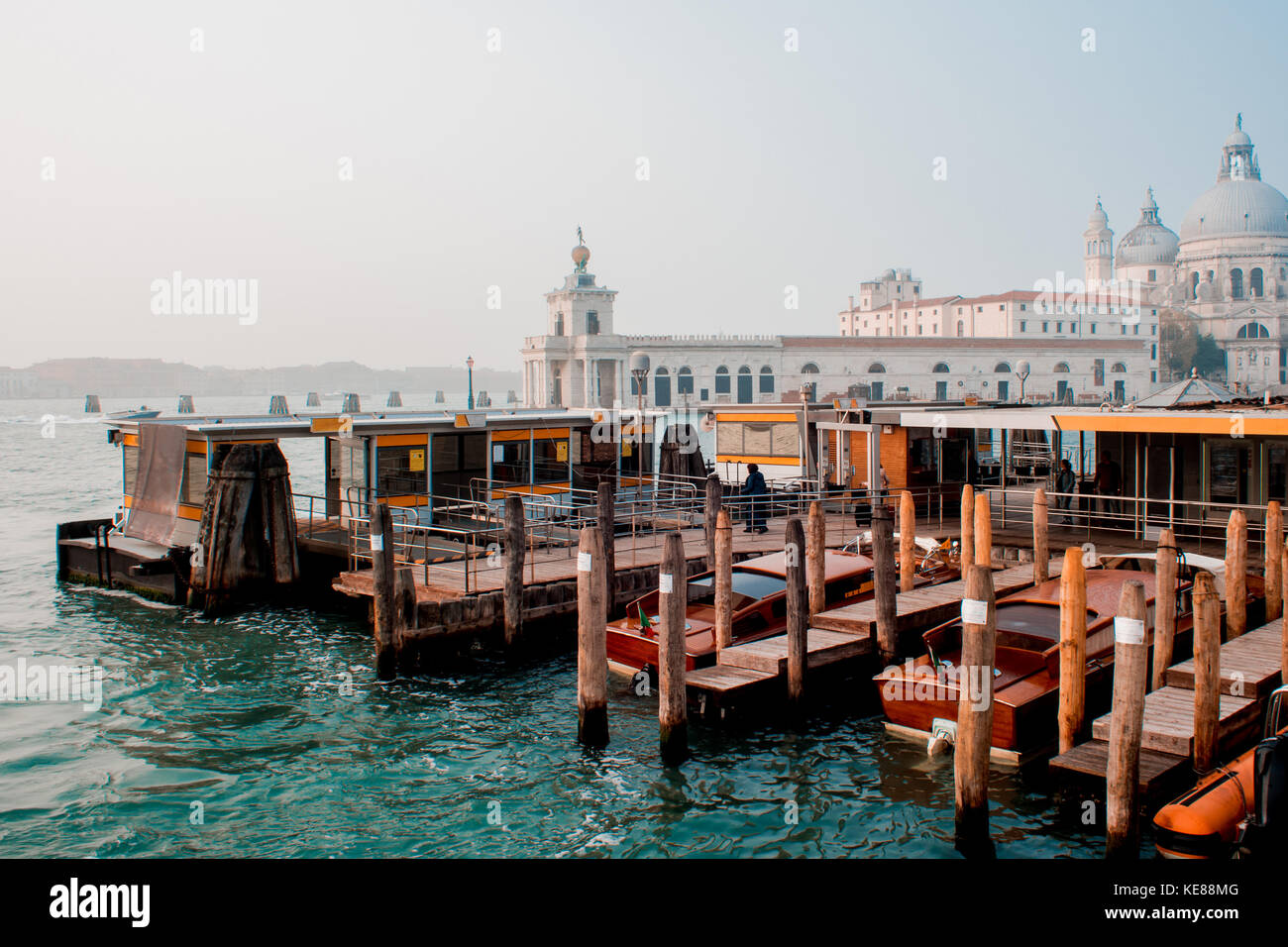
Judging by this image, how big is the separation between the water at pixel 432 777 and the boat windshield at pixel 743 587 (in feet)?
6.20

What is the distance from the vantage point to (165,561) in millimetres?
21016

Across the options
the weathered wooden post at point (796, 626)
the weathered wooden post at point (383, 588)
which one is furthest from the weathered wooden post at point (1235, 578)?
the weathered wooden post at point (383, 588)

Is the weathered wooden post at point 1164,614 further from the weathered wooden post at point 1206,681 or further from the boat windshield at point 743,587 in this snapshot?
the boat windshield at point 743,587

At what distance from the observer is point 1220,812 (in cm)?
909

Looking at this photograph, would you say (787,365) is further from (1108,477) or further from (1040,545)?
(1040,545)

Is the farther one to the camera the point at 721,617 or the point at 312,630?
the point at 312,630

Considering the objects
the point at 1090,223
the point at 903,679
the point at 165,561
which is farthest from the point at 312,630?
the point at 1090,223

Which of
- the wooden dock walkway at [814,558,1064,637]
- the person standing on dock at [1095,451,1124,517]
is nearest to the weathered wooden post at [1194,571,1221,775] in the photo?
the wooden dock walkway at [814,558,1064,637]

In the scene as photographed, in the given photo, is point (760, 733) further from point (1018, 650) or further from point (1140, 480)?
point (1140, 480)

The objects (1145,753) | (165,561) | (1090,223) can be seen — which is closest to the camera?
(1145,753)

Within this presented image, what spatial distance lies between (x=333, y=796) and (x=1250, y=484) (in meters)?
16.7

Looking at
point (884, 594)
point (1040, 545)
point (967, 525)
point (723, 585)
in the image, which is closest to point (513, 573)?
point (723, 585)

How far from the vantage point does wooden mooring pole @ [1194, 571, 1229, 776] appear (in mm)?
10414

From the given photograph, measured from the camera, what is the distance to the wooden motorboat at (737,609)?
15.0 m
